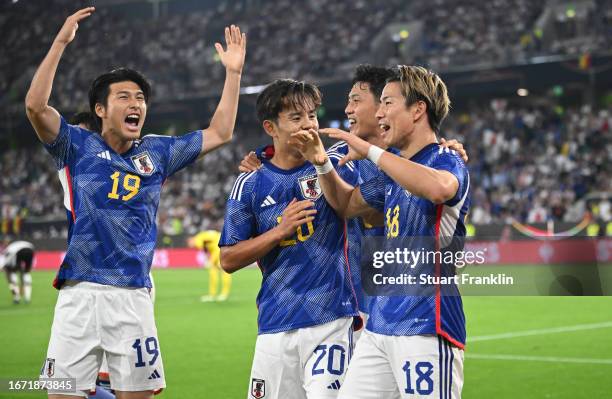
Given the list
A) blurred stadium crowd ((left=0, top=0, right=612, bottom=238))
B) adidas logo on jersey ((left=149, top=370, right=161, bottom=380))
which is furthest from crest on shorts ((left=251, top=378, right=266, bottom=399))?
blurred stadium crowd ((left=0, top=0, right=612, bottom=238))

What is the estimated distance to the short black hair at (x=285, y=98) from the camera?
5008 millimetres

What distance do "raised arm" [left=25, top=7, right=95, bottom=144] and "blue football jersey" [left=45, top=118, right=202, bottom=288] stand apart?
8cm

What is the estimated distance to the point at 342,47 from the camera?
4066 cm

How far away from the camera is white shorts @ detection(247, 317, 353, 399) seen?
4781 mm

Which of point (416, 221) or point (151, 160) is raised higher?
point (151, 160)

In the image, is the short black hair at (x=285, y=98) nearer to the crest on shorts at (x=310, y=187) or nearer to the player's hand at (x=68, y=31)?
the crest on shorts at (x=310, y=187)

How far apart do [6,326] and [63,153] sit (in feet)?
36.4

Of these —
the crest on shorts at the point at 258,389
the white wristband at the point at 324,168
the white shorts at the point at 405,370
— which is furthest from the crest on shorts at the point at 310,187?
the crest on shorts at the point at 258,389

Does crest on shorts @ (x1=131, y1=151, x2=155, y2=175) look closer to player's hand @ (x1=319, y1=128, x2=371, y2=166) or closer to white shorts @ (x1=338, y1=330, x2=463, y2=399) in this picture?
player's hand @ (x1=319, y1=128, x2=371, y2=166)

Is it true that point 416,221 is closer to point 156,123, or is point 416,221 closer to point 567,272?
point 567,272

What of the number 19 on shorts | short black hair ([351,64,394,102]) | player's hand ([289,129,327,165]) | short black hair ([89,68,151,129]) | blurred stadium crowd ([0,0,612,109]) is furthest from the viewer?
blurred stadium crowd ([0,0,612,109])

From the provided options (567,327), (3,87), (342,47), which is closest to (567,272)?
(567,327)

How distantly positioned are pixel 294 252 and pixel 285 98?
34.3 inches

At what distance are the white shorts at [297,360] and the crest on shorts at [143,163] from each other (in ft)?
4.19
